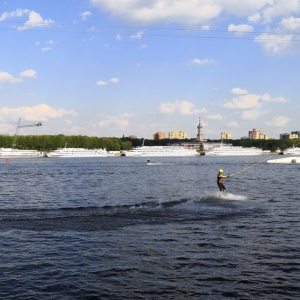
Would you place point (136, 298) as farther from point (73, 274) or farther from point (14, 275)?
point (14, 275)

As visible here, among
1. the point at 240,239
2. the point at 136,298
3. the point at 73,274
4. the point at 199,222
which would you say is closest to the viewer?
the point at 136,298

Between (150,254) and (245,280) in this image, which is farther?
(150,254)

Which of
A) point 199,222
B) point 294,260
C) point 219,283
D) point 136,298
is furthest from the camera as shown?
point 199,222

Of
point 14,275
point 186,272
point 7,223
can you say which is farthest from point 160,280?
point 7,223

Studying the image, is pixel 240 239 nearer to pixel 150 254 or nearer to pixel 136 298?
pixel 150 254

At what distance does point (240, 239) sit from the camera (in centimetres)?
2091

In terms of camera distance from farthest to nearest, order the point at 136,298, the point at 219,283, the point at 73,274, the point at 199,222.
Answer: the point at 199,222
the point at 73,274
the point at 219,283
the point at 136,298

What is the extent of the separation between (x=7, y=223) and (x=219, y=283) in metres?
14.8

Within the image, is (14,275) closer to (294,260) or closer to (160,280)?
(160,280)

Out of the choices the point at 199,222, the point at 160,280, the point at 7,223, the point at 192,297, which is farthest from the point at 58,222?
the point at 192,297

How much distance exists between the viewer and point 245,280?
48.9 feet

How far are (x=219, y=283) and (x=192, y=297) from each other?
1.59 m

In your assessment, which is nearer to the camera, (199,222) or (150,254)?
(150,254)

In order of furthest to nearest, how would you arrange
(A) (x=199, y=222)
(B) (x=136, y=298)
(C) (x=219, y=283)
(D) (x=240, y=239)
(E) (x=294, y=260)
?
(A) (x=199, y=222)
(D) (x=240, y=239)
(E) (x=294, y=260)
(C) (x=219, y=283)
(B) (x=136, y=298)
